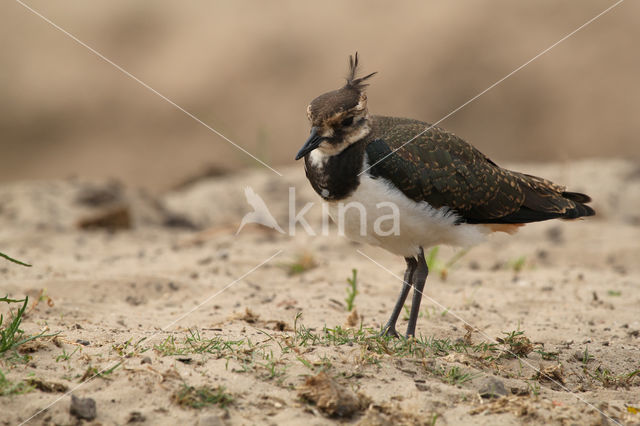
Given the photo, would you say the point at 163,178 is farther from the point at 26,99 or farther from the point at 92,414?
the point at 92,414

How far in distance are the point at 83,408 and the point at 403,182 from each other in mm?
2472

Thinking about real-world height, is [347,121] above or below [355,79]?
below

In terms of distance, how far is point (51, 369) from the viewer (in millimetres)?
3760

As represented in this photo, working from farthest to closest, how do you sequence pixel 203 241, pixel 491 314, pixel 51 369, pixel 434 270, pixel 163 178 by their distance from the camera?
pixel 163 178 → pixel 203 241 → pixel 434 270 → pixel 491 314 → pixel 51 369

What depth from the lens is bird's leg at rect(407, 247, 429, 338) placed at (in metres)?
4.88

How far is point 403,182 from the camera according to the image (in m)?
4.68

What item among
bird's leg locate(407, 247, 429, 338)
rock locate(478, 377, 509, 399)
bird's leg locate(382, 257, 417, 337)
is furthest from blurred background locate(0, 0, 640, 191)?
rock locate(478, 377, 509, 399)

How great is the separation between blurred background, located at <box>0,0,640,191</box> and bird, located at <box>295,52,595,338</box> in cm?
942

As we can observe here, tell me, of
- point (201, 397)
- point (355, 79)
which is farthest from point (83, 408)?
point (355, 79)

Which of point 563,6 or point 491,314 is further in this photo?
point 563,6

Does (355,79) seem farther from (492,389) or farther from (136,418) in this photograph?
(136,418)

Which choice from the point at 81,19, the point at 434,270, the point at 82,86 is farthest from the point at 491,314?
the point at 81,19

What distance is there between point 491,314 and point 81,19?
15.2 metres

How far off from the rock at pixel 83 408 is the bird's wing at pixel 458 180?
2.31 m
